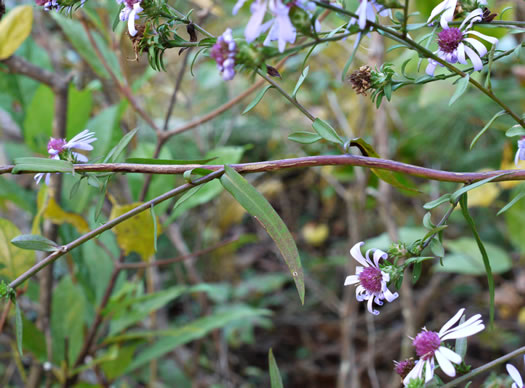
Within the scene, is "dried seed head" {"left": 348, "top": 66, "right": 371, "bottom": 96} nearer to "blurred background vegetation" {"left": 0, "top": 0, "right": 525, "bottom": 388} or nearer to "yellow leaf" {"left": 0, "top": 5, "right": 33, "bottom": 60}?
"blurred background vegetation" {"left": 0, "top": 0, "right": 525, "bottom": 388}

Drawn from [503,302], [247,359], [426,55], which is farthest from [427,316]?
[426,55]

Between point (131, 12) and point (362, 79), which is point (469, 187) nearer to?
point (362, 79)

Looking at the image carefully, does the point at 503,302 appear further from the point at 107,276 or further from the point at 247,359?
the point at 107,276

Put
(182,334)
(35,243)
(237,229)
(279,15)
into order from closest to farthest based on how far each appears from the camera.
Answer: (279,15)
(35,243)
(182,334)
(237,229)

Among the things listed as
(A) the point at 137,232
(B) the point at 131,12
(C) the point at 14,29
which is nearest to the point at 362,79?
(B) the point at 131,12

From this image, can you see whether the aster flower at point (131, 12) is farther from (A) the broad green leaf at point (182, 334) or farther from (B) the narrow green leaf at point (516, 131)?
(A) the broad green leaf at point (182, 334)

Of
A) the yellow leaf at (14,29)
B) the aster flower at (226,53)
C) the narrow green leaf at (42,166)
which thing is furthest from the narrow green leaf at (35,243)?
the yellow leaf at (14,29)
